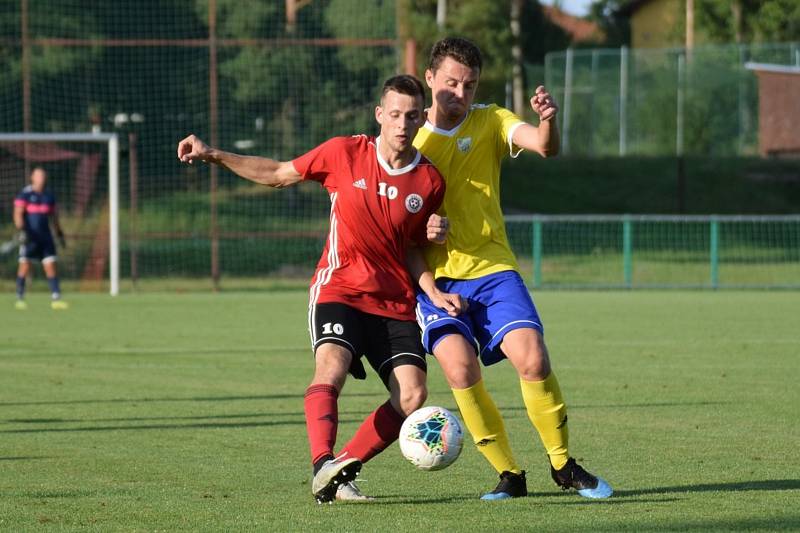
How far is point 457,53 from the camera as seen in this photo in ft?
20.8

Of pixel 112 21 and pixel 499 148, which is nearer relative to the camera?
pixel 499 148

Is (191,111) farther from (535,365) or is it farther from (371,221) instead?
(535,365)

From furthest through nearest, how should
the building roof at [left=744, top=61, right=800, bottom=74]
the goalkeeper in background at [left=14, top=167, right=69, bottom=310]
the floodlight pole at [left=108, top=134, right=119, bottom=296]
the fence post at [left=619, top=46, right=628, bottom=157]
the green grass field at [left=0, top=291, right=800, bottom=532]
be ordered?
1. the fence post at [left=619, top=46, right=628, bottom=157]
2. the building roof at [left=744, top=61, right=800, bottom=74]
3. the floodlight pole at [left=108, top=134, right=119, bottom=296]
4. the goalkeeper in background at [left=14, top=167, right=69, bottom=310]
5. the green grass field at [left=0, top=291, right=800, bottom=532]

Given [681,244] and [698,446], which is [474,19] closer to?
[681,244]

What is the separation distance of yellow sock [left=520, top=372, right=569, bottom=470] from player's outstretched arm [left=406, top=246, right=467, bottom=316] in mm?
487

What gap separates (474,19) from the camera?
43375 millimetres

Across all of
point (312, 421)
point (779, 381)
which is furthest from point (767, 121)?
point (312, 421)

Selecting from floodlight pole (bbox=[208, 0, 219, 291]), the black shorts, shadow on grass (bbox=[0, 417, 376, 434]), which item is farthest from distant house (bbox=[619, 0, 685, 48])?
the black shorts

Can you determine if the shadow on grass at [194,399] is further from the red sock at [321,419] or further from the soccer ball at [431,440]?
the soccer ball at [431,440]

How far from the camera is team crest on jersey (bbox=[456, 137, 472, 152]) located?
6.52m

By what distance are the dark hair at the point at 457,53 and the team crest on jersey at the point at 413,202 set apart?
638 mm

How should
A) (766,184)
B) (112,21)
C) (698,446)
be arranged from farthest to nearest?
(766,184) → (112,21) → (698,446)

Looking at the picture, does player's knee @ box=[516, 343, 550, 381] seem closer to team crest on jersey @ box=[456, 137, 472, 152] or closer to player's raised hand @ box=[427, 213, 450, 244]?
player's raised hand @ box=[427, 213, 450, 244]

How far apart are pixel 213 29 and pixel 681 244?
35.1ft
